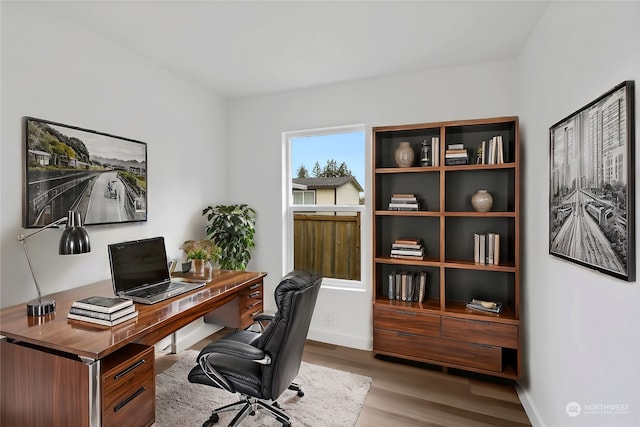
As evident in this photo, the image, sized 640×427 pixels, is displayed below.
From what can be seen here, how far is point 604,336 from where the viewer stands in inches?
51.3

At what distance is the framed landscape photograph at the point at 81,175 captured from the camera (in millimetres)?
1916

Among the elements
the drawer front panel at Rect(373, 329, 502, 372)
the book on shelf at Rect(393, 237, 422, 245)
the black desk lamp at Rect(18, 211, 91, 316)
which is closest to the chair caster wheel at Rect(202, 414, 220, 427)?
the black desk lamp at Rect(18, 211, 91, 316)

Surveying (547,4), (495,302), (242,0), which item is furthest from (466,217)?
(242,0)

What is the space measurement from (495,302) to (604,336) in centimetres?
145

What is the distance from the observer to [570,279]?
1.62 m

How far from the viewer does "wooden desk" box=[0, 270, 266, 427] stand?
1.34 m

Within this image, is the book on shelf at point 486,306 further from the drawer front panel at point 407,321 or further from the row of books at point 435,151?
the row of books at point 435,151

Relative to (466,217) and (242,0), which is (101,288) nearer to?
(242,0)

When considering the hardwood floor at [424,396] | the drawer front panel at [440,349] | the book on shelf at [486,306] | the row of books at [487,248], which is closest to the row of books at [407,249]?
the row of books at [487,248]

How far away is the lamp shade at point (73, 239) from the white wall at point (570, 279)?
7.99ft

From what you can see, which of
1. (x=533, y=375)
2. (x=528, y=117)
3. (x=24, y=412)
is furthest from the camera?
(x=528, y=117)

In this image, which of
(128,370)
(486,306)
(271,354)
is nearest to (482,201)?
(486,306)

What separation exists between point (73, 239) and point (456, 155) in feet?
8.77

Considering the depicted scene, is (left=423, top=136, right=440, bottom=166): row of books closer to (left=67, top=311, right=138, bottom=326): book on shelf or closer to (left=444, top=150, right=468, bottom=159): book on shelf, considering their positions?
(left=444, top=150, right=468, bottom=159): book on shelf
